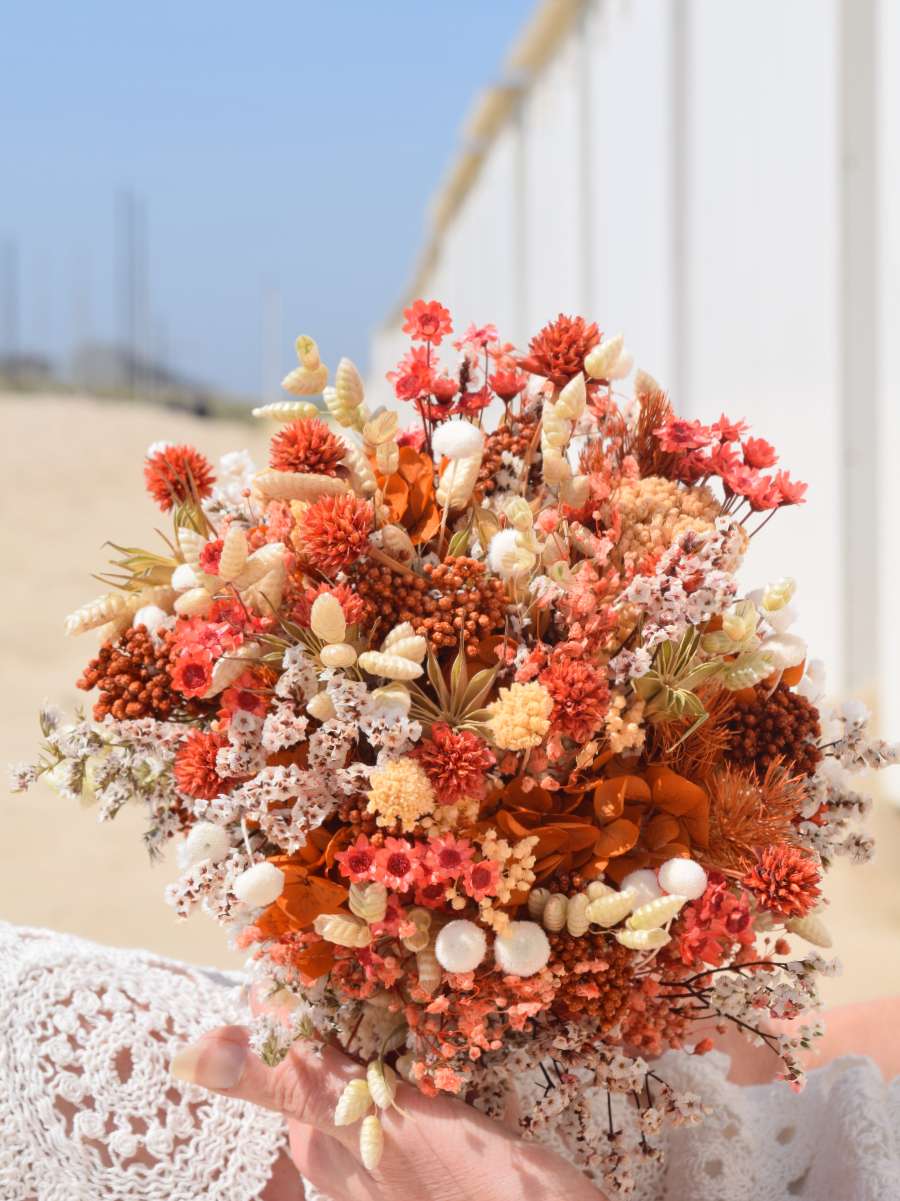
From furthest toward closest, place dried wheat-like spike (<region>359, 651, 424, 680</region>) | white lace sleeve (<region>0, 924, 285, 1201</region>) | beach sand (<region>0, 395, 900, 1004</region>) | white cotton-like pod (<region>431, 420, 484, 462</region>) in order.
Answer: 1. beach sand (<region>0, 395, 900, 1004</region>)
2. white lace sleeve (<region>0, 924, 285, 1201</region>)
3. white cotton-like pod (<region>431, 420, 484, 462</region>)
4. dried wheat-like spike (<region>359, 651, 424, 680</region>)

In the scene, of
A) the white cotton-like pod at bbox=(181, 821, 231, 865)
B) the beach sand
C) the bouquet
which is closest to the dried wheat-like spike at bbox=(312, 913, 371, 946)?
the bouquet

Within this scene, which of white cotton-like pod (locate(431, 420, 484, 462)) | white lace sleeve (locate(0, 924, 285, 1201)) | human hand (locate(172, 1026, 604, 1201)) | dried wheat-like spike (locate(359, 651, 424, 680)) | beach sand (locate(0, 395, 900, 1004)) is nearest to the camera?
dried wheat-like spike (locate(359, 651, 424, 680))

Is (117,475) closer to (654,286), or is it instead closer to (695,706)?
(654,286)

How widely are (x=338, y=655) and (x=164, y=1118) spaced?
31.0 inches

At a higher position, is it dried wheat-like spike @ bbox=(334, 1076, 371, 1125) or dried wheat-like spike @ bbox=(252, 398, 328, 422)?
dried wheat-like spike @ bbox=(252, 398, 328, 422)

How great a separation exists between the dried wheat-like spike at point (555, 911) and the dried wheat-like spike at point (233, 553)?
1.33 ft

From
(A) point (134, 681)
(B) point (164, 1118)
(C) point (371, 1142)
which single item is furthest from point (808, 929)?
(B) point (164, 1118)

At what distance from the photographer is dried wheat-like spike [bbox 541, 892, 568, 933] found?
1089 mm

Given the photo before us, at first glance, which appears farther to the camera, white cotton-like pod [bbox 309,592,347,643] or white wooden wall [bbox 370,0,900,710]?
white wooden wall [bbox 370,0,900,710]

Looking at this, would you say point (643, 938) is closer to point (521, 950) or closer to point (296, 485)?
point (521, 950)

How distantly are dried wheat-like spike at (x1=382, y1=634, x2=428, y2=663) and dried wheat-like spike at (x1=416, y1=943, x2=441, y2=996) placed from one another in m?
0.27

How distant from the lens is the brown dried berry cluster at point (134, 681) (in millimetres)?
1141

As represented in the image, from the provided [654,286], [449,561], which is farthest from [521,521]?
[654,286]

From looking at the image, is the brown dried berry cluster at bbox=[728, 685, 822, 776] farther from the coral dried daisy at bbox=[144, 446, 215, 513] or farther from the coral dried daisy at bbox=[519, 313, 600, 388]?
the coral dried daisy at bbox=[144, 446, 215, 513]
